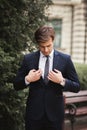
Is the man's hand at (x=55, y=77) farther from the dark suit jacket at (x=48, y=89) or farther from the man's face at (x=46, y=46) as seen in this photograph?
the man's face at (x=46, y=46)

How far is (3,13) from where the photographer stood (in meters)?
5.81

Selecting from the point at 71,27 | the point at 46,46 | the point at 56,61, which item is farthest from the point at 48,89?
the point at 71,27

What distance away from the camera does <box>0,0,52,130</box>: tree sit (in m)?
5.70

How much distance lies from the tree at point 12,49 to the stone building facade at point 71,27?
2663 centimetres

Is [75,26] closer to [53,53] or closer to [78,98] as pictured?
[78,98]

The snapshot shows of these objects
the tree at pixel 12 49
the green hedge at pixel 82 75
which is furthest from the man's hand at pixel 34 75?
the green hedge at pixel 82 75

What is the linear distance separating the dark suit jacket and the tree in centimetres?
101

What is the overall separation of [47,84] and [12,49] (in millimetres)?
1611

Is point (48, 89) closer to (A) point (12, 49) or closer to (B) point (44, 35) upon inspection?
(B) point (44, 35)

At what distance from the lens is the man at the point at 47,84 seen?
4426 mm

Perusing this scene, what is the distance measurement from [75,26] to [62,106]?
2915 centimetres

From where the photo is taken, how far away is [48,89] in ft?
14.7

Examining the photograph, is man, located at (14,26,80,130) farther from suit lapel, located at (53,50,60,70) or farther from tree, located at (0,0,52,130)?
tree, located at (0,0,52,130)

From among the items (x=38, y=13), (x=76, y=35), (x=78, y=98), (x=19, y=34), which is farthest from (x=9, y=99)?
(x=76, y=35)
